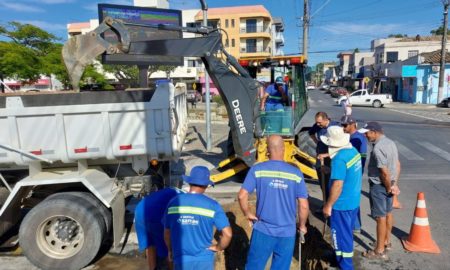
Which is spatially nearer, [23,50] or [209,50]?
[209,50]

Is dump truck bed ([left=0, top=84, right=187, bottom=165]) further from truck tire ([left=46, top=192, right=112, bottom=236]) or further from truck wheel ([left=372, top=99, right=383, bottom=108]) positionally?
truck wheel ([left=372, top=99, right=383, bottom=108])

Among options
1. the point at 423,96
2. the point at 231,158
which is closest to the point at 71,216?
the point at 231,158

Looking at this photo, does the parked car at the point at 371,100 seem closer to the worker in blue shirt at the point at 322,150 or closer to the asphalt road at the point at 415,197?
the asphalt road at the point at 415,197

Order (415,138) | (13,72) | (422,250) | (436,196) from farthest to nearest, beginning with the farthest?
1. (13,72)
2. (415,138)
3. (436,196)
4. (422,250)

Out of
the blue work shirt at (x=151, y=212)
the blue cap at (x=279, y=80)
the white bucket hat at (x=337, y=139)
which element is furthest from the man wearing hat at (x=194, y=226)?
the blue cap at (x=279, y=80)

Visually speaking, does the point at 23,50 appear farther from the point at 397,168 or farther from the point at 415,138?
the point at 397,168

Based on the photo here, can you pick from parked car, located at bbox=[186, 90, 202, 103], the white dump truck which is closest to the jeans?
the white dump truck

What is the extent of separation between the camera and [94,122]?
4832 millimetres

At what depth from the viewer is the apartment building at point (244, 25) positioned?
5822 centimetres

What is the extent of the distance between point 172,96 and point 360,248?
11.3 ft

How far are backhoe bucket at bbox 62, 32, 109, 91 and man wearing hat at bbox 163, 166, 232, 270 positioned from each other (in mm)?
3372

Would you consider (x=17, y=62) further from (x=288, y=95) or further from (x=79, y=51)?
(x=288, y=95)

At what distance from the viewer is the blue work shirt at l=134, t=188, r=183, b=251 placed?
11.1 ft

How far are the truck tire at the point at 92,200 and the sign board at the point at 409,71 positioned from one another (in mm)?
38587
